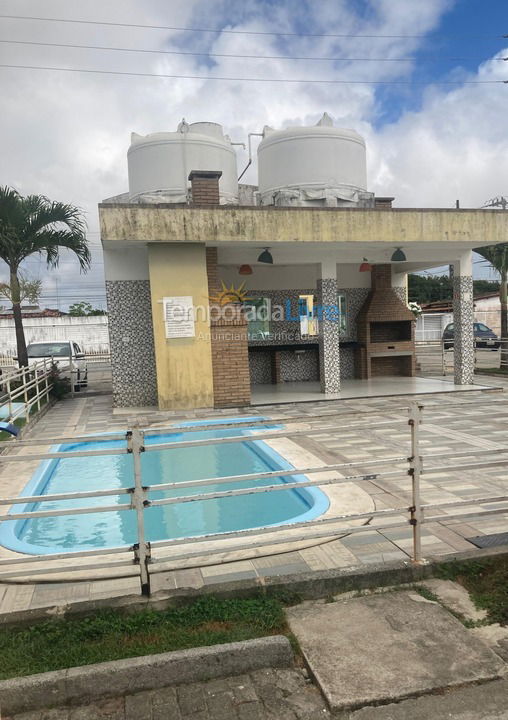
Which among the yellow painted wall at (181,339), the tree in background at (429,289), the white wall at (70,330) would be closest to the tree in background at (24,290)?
the yellow painted wall at (181,339)

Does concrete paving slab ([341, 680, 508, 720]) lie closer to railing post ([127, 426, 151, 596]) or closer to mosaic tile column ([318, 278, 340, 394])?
railing post ([127, 426, 151, 596])

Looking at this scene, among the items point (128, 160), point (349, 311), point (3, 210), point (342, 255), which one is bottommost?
point (349, 311)

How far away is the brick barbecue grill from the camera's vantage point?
48.1ft

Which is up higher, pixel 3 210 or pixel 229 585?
pixel 3 210

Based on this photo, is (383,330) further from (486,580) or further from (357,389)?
(486,580)

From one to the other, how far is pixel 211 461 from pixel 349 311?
8334 mm

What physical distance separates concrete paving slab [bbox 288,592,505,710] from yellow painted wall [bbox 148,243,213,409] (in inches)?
310

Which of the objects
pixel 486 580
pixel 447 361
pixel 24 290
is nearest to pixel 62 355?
pixel 24 290

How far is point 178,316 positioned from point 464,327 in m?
6.84

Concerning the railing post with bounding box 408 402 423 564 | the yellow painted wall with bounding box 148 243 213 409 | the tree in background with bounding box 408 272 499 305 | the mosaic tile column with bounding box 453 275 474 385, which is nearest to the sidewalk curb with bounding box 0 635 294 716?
the railing post with bounding box 408 402 423 564

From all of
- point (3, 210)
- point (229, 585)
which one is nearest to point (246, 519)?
point (229, 585)

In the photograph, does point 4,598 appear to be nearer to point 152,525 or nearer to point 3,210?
point 152,525

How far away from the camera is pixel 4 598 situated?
10.8ft

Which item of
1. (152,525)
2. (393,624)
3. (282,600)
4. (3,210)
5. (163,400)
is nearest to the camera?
(393,624)
